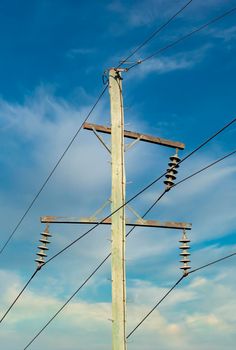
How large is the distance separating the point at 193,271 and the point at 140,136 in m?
3.27

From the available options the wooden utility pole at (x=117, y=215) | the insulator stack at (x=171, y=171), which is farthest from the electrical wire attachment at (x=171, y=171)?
the wooden utility pole at (x=117, y=215)

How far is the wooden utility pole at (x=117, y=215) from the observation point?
407 inches

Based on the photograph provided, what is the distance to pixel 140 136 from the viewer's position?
1222cm

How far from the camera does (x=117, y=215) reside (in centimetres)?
1109

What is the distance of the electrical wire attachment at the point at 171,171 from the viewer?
11602 millimetres

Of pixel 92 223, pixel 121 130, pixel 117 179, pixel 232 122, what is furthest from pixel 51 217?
pixel 232 122

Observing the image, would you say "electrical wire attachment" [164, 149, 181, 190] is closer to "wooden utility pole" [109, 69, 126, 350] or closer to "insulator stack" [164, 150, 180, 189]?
"insulator stack" [164, 150, 180, 189]

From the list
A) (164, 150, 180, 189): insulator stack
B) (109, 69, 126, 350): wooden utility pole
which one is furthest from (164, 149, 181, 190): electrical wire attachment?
(109, 69, 126, 350): wooden utility pole

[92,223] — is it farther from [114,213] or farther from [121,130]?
[121,130]

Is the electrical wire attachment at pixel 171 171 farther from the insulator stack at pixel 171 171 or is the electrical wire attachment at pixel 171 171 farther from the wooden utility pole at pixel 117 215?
the wooden utility pole at pixel 117 215

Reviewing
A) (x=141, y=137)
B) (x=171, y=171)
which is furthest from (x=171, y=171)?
(x=141, y=137)

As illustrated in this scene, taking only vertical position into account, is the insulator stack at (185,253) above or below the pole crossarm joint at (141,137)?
below

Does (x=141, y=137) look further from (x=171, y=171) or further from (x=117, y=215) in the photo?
(x=117, y=215)

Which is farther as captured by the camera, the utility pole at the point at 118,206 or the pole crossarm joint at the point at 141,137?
the pole crossarm joint at the point at 141,137
